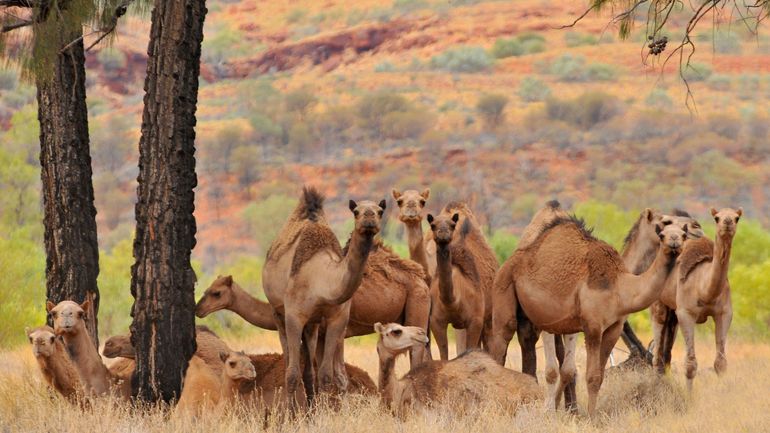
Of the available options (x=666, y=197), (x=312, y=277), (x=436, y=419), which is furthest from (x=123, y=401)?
(x=666, y=197)

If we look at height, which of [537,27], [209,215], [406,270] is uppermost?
[406,270]

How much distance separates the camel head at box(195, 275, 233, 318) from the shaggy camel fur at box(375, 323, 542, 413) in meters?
2.26

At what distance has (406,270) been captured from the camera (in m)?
12.9

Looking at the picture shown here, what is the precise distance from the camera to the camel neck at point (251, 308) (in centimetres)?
1275

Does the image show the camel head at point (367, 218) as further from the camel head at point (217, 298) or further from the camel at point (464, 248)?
the camel head at point (217, 298)

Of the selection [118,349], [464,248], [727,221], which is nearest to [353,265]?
[118,349]

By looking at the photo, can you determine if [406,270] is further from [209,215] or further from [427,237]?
[209,215]

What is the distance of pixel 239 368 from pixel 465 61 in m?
62.2

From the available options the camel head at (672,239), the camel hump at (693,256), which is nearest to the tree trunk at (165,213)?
the camel head at (672,239)

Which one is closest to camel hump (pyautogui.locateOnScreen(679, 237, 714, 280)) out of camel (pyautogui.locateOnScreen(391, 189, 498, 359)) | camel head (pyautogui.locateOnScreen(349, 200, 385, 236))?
camel (pyautogui.locateOnScreen(391, 189, 498, 359))

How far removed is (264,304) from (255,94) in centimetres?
6065

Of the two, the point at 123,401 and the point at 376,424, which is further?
the point at 123,401

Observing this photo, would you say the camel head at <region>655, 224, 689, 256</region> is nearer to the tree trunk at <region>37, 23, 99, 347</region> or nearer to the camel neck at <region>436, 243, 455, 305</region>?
the camel neck at <region>436, 243, 455, 305</region>

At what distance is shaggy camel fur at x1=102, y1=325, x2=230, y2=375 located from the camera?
1159cm
